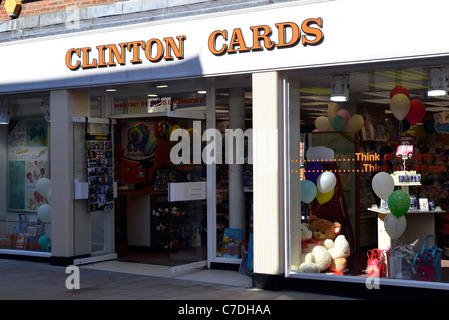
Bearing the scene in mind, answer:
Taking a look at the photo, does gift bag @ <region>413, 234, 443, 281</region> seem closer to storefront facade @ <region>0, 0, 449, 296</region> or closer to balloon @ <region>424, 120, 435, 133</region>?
storefront facade @ <region>0, 0, 449, 296</region>

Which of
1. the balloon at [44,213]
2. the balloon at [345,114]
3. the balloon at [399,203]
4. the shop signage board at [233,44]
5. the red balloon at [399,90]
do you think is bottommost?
the balloon at [44,213]

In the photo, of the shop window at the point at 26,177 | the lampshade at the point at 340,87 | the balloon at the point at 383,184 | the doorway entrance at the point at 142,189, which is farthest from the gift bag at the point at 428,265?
the shop window at the point at 26,177

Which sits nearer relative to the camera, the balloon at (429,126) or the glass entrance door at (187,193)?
the balloon at (429,126)

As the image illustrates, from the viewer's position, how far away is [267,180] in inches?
342

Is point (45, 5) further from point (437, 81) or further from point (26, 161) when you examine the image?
point (437, 81)

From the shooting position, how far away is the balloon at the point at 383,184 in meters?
8.79

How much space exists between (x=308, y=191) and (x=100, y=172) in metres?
3.97

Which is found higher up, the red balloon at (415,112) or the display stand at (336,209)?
the red balloon at (415,112)

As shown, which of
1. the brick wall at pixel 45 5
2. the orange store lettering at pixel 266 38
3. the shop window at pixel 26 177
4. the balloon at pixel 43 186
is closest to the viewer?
the orange store lettering at pixel 266 38

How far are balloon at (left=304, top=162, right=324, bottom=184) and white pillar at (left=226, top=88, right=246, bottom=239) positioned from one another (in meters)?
1.40

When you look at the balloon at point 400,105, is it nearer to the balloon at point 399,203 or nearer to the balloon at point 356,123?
the balloon at point 356,123

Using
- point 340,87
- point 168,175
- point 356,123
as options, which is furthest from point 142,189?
point 340,87

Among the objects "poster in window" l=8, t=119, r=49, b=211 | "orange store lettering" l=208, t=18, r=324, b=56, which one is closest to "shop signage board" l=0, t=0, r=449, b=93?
"orange store lettering" l=208, t=18, r=324, b=56

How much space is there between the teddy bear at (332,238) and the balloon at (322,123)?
1.24 metres
